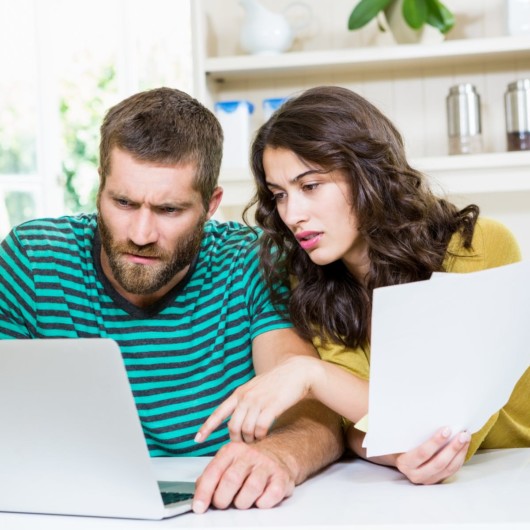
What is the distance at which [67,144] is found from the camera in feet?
10.8

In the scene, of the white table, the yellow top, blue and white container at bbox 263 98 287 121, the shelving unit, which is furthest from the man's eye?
blue and white container at bbox 263 98 287 121

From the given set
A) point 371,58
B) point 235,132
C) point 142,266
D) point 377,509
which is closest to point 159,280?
point 142,266

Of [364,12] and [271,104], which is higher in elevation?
[364,12]

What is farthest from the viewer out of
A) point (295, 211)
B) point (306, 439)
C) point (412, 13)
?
point (412, 13)

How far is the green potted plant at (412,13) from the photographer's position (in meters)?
2.45

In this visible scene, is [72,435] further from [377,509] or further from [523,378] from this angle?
[523,378]

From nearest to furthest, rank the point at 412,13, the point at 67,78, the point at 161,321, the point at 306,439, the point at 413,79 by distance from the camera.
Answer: the point at 306,439
the point at 161,321
the point at 412,13
the point at 413,79
the point at 67,78

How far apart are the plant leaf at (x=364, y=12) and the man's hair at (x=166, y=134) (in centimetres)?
113

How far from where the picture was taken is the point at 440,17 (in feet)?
8.16

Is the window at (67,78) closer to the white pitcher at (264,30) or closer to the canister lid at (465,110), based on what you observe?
the white pitcher at (264,30)

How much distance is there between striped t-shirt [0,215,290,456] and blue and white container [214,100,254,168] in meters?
1.09

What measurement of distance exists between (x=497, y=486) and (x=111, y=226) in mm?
759

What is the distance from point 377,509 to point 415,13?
1887 millimetres

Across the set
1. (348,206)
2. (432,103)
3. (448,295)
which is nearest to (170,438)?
(348,206)
